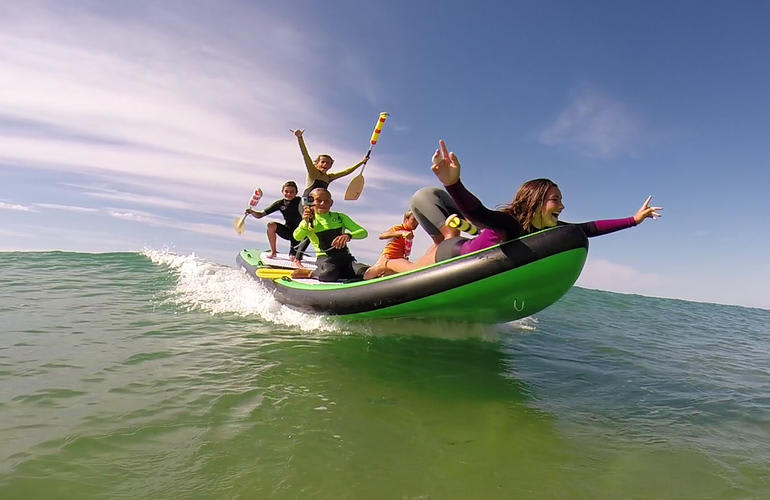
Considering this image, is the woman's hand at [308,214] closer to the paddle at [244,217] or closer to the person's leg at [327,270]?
the person's leg at [327,270]

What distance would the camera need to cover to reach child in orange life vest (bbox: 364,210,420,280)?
536cm

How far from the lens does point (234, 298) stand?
7004 mm

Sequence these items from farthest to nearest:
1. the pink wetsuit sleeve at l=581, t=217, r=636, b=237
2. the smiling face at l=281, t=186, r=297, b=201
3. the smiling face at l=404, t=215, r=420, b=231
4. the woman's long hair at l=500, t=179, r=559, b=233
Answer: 1. the smiling face at l=281, t=186, r=297, b=201
2. the smiling face at l=404, t=215, r=420, b=231
3. the pink wetsuit sleeve at l=581, t=217, r=636, b=237
4. the woman's long hair at l=500, t=179, r=559, b=233

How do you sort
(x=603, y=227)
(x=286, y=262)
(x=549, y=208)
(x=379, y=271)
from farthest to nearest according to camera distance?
(x=286, y=262), (x=379, y=271), (x=603, y=227), (x=549, y=208)

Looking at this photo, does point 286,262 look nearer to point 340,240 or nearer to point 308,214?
point 308,214

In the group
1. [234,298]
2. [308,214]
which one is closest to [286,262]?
[234,298]

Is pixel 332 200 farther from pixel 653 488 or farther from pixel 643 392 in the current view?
pixel 653 488

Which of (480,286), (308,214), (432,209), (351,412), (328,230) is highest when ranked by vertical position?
(432,209)

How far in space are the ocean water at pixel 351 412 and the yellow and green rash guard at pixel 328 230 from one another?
3.30 feet

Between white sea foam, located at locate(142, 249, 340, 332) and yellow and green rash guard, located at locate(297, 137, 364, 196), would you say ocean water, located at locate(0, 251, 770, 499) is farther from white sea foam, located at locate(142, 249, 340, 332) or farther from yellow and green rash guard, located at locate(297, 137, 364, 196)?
yellow and green rash guard, located at locate(297, 137, 364, 196)

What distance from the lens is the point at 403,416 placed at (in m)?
2.78

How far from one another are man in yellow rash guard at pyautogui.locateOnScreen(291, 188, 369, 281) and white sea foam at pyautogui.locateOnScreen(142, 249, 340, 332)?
67 cm

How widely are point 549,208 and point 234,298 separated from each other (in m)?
5.29

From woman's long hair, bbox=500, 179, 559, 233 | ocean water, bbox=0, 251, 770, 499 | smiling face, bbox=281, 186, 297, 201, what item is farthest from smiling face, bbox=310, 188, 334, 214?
woman's long hair, bbox=500, 179, 559, 233
